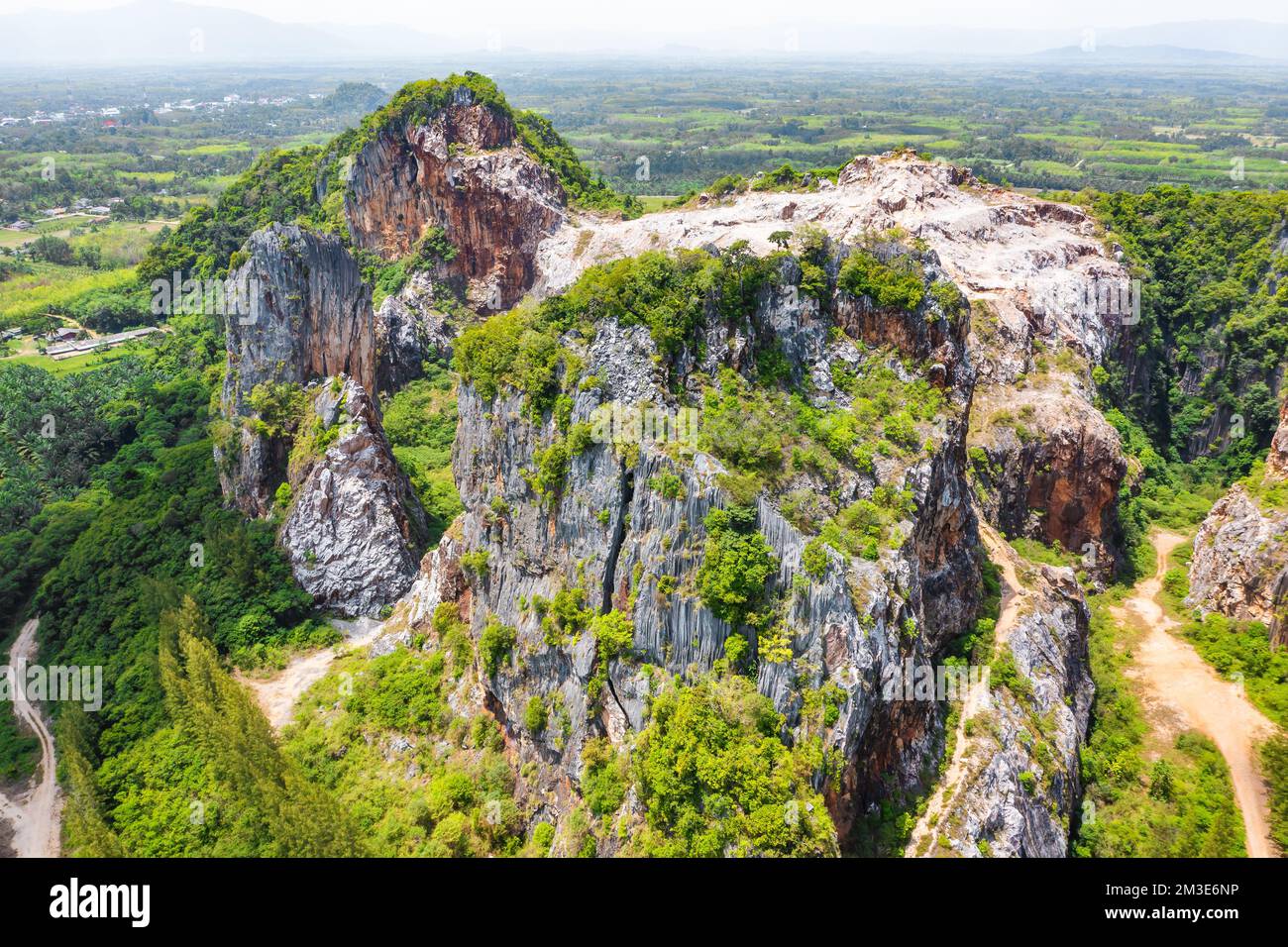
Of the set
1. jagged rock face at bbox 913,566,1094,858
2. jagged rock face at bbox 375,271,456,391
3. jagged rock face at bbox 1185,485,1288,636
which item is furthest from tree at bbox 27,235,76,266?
jagged rock face at bbox 1185,485,1288,636

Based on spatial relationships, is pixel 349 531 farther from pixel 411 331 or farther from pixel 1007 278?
pixel 1007 278

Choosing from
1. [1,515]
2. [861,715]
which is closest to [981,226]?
[861,715]

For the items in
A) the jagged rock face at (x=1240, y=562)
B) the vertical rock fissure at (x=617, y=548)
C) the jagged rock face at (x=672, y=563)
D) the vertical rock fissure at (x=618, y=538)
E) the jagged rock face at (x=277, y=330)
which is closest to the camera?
the jagged rock face at (x=672, y=563)

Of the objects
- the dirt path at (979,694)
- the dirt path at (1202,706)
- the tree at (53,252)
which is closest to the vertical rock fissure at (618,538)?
the dirt path at (979,694)

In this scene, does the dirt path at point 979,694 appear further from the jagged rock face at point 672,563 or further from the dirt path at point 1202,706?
the dirt path at point 1202,706

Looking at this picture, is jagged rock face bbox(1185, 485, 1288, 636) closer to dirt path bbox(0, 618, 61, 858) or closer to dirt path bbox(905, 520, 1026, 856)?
dirt path bbox(905, 520, 1026, 856)

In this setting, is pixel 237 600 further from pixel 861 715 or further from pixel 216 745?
pixel 861 715
